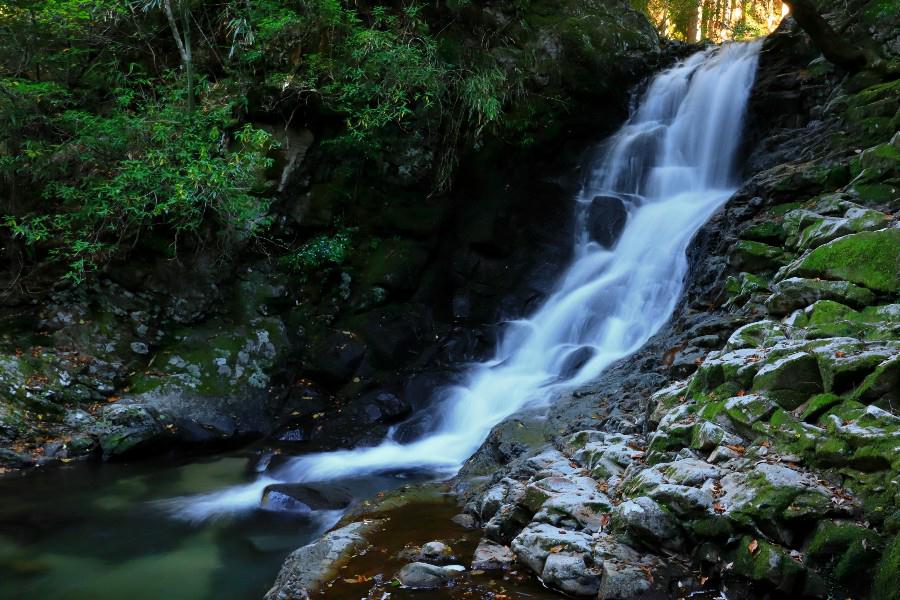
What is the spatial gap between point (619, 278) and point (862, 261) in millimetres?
4455

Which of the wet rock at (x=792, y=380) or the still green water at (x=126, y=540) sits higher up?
the wet rock at (x=792, y=380)

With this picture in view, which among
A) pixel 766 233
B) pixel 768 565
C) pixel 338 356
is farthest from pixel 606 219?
pixel 768 565

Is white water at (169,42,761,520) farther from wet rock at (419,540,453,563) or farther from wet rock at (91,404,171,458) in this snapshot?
wet rock at (419,540,453,563)

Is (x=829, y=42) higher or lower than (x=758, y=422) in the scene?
higher

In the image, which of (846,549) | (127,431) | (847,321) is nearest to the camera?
(846,549)

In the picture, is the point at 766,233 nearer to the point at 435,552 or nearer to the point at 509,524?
the point at 509,524

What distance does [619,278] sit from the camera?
396 inches

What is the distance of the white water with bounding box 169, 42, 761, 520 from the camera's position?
8.17 m

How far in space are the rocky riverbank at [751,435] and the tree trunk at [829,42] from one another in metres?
1.25

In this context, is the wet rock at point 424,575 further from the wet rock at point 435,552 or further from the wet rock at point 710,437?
the wet rock at point 710,437

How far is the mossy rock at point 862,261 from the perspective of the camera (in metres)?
5.49

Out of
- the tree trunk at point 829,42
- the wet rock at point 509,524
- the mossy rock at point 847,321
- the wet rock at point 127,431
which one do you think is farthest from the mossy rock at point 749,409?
the wet rock at point 127,431

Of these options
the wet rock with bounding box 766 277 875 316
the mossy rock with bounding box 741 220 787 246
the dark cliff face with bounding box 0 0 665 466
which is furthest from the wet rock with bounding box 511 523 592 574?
the mossy rock with bounding box 741 220 787 246

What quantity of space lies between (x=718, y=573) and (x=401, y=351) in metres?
6.83
